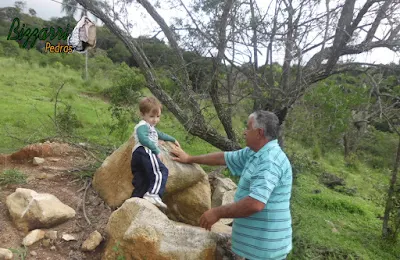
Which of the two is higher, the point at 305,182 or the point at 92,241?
the point at 92,241

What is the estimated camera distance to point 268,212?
8.46 ft

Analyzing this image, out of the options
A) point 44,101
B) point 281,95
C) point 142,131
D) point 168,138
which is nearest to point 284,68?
point 281,95

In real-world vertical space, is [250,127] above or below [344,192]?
above

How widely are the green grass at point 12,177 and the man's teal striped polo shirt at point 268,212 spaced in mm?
2496

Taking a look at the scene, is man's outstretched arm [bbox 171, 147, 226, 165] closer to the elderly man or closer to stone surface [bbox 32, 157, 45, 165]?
the elderly man

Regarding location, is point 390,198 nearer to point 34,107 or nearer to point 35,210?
point 35,210

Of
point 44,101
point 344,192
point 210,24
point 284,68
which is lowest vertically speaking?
point 344,192

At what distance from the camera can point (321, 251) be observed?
485cm

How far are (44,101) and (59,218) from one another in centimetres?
920

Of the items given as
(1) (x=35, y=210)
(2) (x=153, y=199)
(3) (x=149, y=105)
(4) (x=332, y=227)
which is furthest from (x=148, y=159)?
(4) (x=332, y=227)

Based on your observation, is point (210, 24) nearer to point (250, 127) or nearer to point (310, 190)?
point (250, 127)

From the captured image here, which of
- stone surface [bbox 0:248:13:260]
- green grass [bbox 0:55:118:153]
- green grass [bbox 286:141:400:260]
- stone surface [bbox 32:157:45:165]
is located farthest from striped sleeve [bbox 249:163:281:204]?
green grass [bbox 0:55:118:153]

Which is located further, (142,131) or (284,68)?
(284,68)

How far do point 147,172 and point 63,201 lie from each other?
1.02 m
